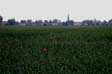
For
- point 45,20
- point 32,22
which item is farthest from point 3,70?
point 32,22

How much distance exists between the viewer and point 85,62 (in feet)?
33.0

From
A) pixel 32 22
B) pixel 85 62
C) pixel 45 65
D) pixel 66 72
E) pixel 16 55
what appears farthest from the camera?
pixel 32 22

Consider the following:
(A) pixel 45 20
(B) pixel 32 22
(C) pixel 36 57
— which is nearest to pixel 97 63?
(C) pixel 36 57

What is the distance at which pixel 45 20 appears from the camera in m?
143

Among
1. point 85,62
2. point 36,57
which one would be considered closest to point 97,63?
point 85,62

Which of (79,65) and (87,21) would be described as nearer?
(79,65)

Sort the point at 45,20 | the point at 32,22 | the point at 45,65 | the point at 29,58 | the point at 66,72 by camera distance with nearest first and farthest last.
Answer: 1. the point at 66,72
2. the point at 45,65
3. the point at 29,58
4. the point at 45,20
5. the point at 32,22

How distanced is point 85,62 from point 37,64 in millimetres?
2283

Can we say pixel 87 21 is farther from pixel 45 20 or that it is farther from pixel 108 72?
pixel 108 72

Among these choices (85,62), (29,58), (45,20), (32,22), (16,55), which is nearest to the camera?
(85,62)

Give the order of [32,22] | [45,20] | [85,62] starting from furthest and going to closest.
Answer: [32,22], [45,20], [85,62]

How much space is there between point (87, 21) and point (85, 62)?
135802 millimetres

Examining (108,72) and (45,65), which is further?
(45,65)

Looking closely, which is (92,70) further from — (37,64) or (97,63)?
(37,64)
